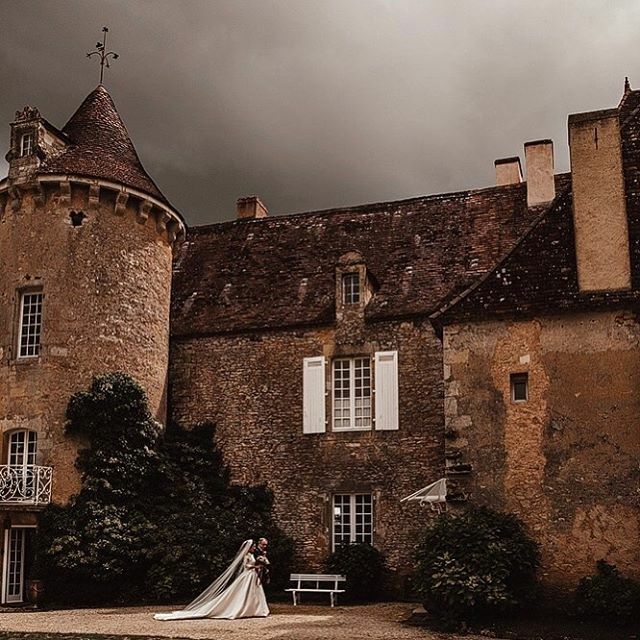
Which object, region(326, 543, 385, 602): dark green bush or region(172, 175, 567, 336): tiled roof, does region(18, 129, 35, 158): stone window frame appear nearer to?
region(172, 175, 567, 336): tiled roof

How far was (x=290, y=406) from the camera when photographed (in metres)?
19.7

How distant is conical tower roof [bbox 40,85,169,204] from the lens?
19.3 metres

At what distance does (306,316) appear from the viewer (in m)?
20.0

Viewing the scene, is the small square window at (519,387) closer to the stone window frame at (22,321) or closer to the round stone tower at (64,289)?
the round stone tower at (64,289)

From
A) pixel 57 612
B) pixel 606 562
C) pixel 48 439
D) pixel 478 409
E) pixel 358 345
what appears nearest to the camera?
pixel 606 562

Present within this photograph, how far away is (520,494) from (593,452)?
1.20 meters

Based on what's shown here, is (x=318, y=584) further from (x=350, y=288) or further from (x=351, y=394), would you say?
(x=350, y=288)

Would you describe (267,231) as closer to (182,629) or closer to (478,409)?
(478,409)

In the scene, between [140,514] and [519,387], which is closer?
[519,387]

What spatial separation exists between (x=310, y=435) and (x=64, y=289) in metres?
6.05

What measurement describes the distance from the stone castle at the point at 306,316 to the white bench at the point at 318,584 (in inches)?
35.4

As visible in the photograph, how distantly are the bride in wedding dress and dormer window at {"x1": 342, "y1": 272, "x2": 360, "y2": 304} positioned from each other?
21.3ft

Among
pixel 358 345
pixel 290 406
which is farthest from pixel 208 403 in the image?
pixel 358 345

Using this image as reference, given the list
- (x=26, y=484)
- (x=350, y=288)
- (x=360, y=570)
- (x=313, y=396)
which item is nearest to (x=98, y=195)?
(x=350, y=288)
